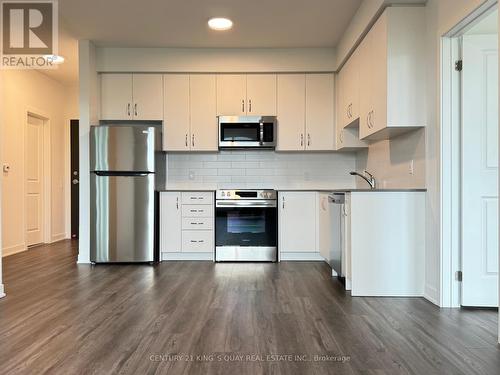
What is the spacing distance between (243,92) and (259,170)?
3.31 feet

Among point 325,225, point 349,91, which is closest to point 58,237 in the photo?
point 325,225

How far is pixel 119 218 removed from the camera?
4.43 meters

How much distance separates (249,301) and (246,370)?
3.72 feet

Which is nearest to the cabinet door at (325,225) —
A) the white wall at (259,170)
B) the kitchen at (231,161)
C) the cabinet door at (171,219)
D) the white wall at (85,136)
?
the kitchen at (231,161)

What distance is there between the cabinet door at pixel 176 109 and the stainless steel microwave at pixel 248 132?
0.46 m

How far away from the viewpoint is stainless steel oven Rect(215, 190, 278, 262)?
183 inches

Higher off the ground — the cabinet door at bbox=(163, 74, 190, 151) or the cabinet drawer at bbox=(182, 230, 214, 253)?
the cabinet door at bbox=(163, 74, 190, 151)

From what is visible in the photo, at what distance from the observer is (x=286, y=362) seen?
1.88 m

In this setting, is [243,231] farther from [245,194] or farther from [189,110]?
[189,110]

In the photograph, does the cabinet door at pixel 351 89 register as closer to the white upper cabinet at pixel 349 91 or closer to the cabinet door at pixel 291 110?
the white upper cabinet at pixel 349 91

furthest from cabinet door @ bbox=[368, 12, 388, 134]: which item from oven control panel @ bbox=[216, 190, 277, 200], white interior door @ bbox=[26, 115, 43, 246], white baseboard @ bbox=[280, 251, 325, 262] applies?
white interior door @ bbox=[26, 115, 43, 246]

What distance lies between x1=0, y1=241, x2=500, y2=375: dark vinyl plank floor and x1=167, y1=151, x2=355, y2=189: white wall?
5.69ft

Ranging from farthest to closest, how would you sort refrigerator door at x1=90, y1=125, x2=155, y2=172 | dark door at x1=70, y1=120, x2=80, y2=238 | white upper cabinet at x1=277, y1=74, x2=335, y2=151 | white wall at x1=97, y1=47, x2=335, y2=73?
dark door at x1=70, y1=120, x2=80, y2=238 → white upper cabinet at x1=277, y1=74, x2=335, y2=151 → white wall at x1=97, y1=47, x2=335, y2=73 → refrigerator door at x1=90, y1=125, x2=155, y2=172

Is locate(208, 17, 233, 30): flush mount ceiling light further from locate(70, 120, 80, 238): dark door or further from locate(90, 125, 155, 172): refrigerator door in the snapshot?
locate(70, 120, 80, 238): dark door
